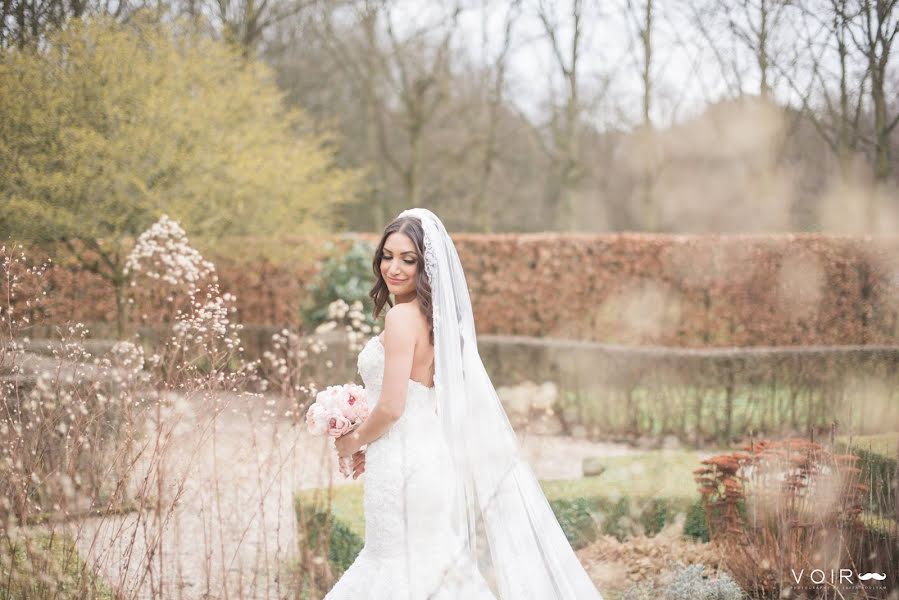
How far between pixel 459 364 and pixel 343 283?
7.77 metres

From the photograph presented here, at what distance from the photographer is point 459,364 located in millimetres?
2943

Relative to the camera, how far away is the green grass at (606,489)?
4848 millimetres

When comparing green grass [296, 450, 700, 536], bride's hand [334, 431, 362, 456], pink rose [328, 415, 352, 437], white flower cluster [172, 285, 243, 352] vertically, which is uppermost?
white flower cluster [172, 285, 243, 352]

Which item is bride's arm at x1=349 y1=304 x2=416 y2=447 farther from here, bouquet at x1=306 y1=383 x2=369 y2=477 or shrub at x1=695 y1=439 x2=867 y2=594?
shrub at x1=695 y1=439 x2=867 y2=594

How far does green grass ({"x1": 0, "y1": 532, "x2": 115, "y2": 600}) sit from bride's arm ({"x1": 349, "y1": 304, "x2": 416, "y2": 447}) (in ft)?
4.72

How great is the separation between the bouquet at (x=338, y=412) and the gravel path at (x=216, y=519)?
498 millimetres

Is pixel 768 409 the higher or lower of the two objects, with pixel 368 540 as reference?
lower

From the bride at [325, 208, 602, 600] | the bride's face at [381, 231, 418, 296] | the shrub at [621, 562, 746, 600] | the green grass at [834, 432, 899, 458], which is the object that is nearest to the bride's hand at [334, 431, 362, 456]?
the bride at [325, 208, 602, 600]

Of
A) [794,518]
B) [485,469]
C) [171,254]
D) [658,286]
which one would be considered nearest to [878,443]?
[794,518]

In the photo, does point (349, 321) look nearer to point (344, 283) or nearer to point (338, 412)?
point (344, 283)

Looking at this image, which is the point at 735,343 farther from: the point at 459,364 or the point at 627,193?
the point at 627,193

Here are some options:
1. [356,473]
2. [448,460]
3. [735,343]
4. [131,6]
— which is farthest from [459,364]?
[735,343]

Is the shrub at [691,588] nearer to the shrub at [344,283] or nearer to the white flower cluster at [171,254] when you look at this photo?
the white flower cluster at [171,254]

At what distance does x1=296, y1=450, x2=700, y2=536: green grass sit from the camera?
485cm
